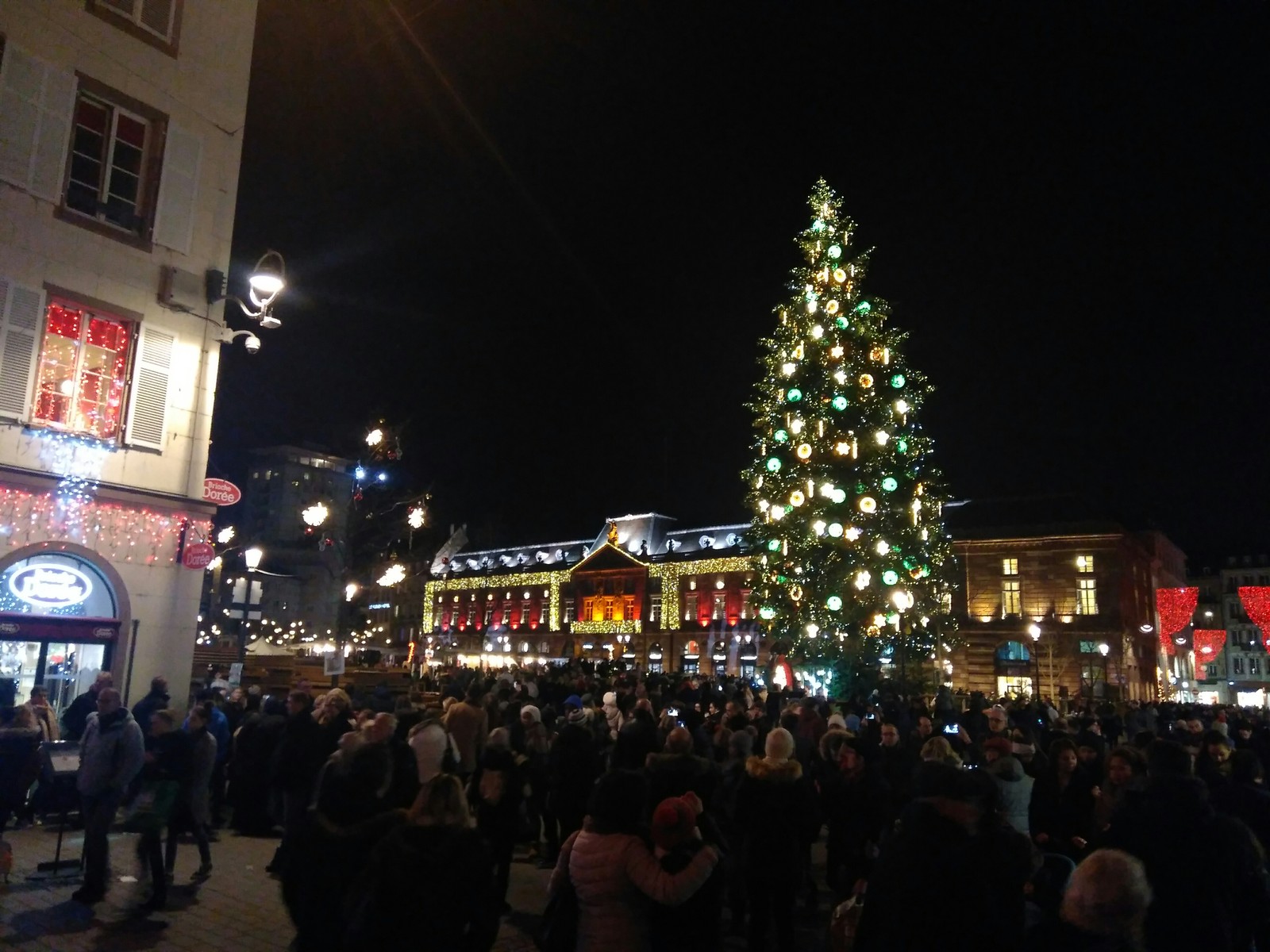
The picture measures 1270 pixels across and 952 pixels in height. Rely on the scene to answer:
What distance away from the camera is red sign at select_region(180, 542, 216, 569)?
1466cm

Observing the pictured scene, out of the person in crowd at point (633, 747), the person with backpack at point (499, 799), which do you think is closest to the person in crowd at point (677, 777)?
the person in crowd at point (633, 747)

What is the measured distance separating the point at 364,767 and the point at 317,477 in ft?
246

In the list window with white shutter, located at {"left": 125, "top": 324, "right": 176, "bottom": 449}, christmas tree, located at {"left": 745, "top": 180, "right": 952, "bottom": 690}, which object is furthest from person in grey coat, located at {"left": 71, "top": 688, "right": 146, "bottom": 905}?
christmas tree, located at {"left": 745, "top": 180, "right": 952, "bottom": 690}

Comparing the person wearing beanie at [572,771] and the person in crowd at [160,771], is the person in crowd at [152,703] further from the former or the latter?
the person wearing beanie at [572,771]

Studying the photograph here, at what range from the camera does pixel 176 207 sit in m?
14.7

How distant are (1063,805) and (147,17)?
16.5 m

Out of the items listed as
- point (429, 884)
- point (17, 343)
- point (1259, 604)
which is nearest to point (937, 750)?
point (429, 884)

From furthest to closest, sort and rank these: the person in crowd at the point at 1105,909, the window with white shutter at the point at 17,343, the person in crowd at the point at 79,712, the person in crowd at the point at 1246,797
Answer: the window with white shutter at the point at 17,343 < the person in crowd at the point at 79,712 < the person in crowd at the point at 1246,797 < the person in crowd at the point at 1105,909

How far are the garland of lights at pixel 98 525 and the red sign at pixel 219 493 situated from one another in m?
0.37

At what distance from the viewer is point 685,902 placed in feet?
14.4

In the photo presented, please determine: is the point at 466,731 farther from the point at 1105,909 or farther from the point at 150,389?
the point at 1105,909

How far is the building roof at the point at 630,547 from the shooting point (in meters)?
78.9

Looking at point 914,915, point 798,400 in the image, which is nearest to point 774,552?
point 798,400

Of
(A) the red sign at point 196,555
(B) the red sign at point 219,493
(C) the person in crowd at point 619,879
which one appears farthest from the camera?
(B) the red sign at point 219,493
